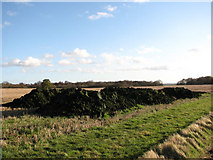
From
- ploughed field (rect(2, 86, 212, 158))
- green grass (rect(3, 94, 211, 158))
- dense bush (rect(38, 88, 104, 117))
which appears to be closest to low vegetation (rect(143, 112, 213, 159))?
ploughed field (rect(2, 86, 212, 158))

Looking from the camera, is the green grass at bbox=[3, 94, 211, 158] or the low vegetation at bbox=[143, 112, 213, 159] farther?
the low vegetation at bbox=[143, 112, 213, 159]

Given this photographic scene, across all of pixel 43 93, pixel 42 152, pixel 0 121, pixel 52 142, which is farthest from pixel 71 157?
pixel 43 93

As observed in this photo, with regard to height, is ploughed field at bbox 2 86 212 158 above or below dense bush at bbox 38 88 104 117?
below

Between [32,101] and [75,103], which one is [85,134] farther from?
[32,101]

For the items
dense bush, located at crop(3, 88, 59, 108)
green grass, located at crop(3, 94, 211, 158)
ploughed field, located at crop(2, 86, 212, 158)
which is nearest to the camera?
green grass, located at crop(3, 94, 211, 158)

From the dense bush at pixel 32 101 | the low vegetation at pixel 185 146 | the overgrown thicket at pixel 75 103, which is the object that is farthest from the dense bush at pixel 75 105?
the low vegetation at pixel 185 146

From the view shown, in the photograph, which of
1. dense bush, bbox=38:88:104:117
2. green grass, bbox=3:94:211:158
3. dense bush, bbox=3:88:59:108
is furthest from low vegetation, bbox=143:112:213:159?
dense bush, bbox=3:88:59:108

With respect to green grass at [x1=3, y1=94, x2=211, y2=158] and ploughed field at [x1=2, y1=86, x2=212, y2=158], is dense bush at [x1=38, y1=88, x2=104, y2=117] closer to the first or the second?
ploughed field at [x1=2, y1=86, x2=212, y2=158]

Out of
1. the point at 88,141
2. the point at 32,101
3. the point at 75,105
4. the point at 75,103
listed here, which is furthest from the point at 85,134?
the point at 32,101

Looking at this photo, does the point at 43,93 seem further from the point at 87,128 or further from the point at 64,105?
the point at 87,128

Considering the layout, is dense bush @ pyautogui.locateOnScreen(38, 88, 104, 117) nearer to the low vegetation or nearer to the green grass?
the green grass

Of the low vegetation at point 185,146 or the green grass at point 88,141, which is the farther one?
the low vegetation at point 185,146

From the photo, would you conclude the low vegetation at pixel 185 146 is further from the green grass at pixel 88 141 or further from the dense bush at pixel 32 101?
the dense bush at pixel 32 101

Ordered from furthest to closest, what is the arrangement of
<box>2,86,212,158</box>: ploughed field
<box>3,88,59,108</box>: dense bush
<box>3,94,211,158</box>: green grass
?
<box>3,88,59,108</box>: dense bush
<box>2,86,212,158</box>: ploughed field
<box>3,94,211,158</box>: green grass
